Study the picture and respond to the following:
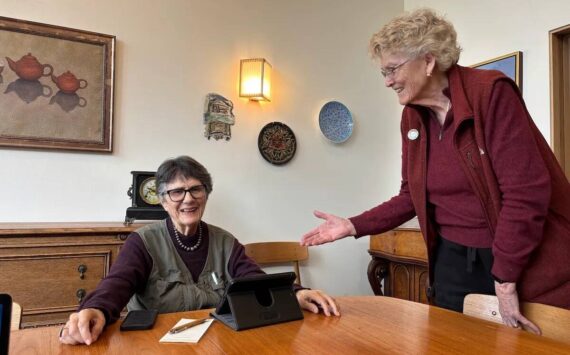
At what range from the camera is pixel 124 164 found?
2.73 meters

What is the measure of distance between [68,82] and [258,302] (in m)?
2.14

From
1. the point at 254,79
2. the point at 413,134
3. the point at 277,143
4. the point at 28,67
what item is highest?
the point at 254,79

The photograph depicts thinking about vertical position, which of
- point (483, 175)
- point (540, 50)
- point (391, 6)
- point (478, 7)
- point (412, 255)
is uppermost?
point (391, 6)

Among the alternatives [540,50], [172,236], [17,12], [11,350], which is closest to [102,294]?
[11,350]

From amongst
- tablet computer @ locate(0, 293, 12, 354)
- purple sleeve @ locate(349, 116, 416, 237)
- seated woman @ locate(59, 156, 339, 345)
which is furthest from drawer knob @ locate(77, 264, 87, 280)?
tablet computer @ locate(0, 293, 12, 354)

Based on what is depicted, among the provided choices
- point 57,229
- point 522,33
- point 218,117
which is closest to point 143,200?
point 57,229

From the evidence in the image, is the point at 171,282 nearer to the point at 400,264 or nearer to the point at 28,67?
the point at 28,67

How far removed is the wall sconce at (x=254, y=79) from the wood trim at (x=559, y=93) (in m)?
1.92

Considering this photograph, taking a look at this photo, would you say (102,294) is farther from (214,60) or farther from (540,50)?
(540,50)

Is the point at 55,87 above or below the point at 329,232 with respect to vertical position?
above

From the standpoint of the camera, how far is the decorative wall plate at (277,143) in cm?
322

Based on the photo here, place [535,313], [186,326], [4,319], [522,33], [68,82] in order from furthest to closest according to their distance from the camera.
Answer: [522,33] < [68,82] < [535,313] < [186,326] < [4,319]

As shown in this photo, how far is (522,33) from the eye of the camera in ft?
9.29

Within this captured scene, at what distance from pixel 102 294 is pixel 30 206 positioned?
1642 millimetres
